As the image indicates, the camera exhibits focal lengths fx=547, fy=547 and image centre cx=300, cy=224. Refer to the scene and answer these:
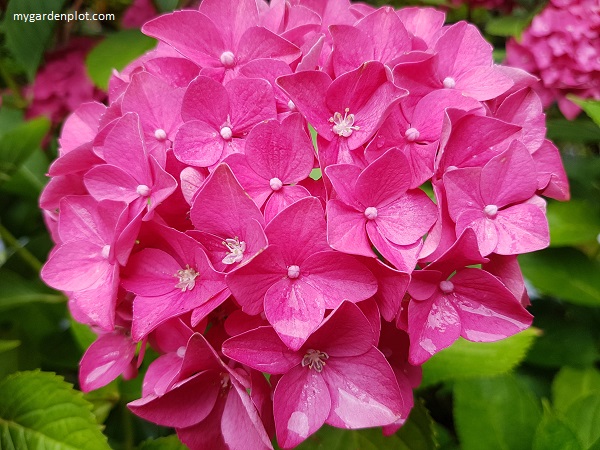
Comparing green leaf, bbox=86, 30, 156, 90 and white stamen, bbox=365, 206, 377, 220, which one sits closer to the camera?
white stamen, bbox=365, 206, 377, 220

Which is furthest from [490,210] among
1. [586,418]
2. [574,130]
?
[574,130]

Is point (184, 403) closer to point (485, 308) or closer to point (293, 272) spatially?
point (293, 272)

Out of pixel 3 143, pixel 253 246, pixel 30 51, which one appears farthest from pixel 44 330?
pixel 253 246

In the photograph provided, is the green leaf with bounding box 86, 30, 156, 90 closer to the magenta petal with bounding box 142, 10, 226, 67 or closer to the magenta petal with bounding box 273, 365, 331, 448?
the magenta petal with bounding box 142, 10, 226, 67

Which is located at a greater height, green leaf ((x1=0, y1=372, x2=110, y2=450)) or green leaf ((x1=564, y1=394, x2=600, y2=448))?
green leaf ((x1=0, y1=372, x2=110, y2=450))

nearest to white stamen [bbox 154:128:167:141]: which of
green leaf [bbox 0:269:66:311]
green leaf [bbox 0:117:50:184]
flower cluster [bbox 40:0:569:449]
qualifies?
flower cluster [bbox 40:0:569:449]

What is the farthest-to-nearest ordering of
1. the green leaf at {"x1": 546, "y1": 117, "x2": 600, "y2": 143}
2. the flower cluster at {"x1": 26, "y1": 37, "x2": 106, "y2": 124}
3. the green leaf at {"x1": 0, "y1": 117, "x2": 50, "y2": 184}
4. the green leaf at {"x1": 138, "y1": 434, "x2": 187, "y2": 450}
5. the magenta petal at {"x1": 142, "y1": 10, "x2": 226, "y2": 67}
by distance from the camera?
the flower cluster at {"x1": 26, "y1": 37, "x2": 106, "y2": 124}
the green leaf at {"x1": 546, "y1": 117, "x2": 600, "y2": 143}
the green leaf at {"x1": 0, "y1": 117, "x2": 50, "y2": 184}
the green leaf at {"x1": 138, "y1": 434, "x2": 187, "y2": 450}
the magenta petal at {"x1": 142, "y1": 10, "x2": 226, "y2": 67}

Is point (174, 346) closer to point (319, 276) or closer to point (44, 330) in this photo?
point (319, 276)
